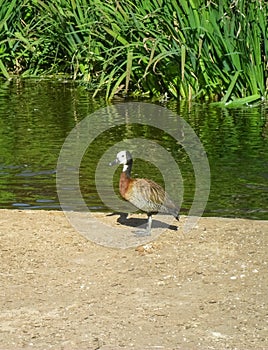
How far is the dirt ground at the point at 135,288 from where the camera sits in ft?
16.8

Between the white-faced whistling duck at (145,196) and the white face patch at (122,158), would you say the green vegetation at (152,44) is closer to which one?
the white face patch at (122,158)

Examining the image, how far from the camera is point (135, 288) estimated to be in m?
5.86

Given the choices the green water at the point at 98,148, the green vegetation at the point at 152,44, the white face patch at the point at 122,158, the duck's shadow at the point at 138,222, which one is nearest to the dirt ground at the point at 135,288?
the duck's shadow at the point at 138,222

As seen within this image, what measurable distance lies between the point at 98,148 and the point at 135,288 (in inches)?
192

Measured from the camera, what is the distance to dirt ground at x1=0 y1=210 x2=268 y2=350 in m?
5.11

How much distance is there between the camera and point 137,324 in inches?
208

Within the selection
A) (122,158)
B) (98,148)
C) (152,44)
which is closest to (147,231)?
(122,158)

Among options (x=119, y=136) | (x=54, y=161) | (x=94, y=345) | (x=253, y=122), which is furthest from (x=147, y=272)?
(x=253, y=122)

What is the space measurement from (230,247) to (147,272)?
752mm

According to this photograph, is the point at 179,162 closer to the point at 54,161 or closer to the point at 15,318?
the point at 54,161

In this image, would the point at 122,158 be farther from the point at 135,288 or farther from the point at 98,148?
the point at 98,148

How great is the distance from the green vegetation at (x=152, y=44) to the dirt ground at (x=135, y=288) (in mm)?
5048

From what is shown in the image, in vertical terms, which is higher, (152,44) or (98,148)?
(152,44)

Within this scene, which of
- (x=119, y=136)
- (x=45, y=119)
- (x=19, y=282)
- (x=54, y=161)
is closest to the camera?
(x=19, y=282)
